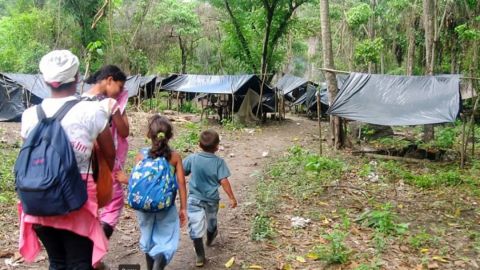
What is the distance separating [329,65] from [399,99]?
2.37 m

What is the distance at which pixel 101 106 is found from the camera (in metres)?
2.31

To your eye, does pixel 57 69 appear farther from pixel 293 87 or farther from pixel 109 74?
pixel 293 87

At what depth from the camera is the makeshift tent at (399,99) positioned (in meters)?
8.37

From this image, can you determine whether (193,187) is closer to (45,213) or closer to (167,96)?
(45,213)

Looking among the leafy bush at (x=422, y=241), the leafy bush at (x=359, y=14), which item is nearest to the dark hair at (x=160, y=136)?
the leafy bush at (x=422, y=241)

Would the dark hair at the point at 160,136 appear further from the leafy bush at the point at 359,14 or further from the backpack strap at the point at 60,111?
the leafy bush at the point at 359,14

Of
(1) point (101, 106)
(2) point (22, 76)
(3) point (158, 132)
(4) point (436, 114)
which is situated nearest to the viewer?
(1) point (101, 106)

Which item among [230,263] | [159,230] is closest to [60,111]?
[159,230]

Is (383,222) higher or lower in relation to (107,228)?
lower

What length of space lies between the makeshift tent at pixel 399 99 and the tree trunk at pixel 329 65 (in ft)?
2.52

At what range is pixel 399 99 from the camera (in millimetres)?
9062

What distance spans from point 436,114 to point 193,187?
590cm

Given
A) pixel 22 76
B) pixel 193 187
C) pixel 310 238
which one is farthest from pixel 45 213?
pixel 22 76

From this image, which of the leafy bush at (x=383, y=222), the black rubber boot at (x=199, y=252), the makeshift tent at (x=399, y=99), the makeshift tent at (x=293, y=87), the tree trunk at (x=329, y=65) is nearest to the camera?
the black rubber boot at (x=199, y=252)
